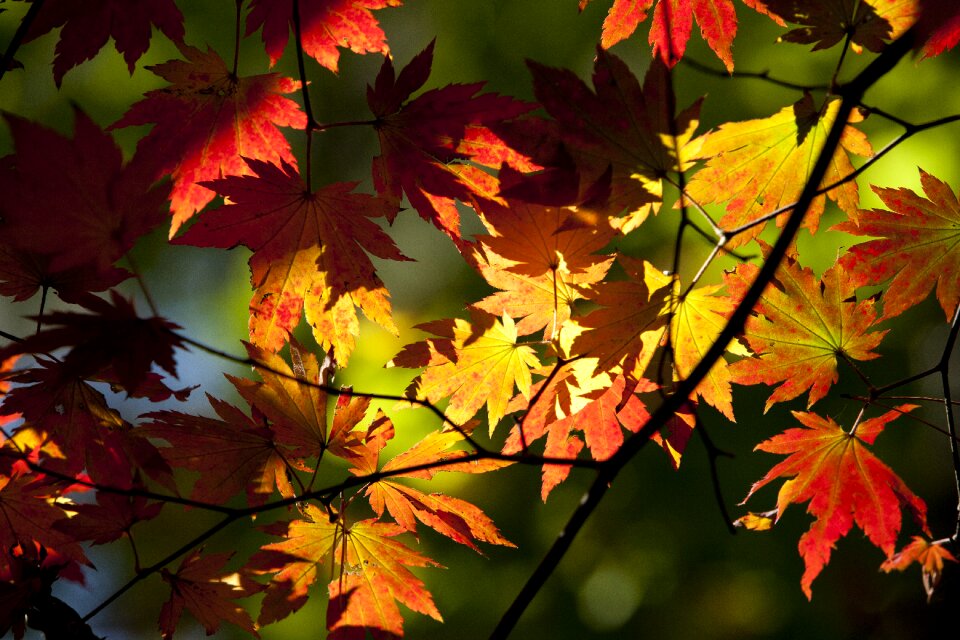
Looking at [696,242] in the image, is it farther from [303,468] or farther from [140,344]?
[140,344]

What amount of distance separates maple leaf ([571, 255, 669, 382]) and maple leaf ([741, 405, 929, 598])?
0.24m

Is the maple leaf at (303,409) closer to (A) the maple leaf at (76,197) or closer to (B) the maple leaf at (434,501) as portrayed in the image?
(B) the maple leaf at (434,501)

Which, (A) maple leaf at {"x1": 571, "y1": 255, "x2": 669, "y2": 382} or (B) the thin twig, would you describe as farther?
(A) maple leaf at {"x1": 571, "y1": 255, "x2": 669, "y2": 382}

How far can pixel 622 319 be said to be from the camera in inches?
30.1

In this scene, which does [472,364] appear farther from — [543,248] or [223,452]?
[223,452]

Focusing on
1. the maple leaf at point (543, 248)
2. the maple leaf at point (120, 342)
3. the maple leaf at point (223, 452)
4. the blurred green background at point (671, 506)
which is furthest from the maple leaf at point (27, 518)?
the blurred green background at point (671, 506)

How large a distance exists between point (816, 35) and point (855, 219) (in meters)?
0.24

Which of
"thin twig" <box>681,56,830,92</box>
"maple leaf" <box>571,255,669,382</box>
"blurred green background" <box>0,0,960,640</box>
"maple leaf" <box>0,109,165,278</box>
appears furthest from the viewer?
"blurred green background" <box>0,0,960,640</box>

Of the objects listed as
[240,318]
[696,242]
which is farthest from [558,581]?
[240,318]

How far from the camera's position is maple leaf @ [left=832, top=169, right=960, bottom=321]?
87 centimetres

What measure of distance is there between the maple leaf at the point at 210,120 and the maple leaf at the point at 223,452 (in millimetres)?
252

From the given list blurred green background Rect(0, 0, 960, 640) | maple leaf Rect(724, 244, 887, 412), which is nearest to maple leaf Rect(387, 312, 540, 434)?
maple leaf Rect(724, 244, 887, 412)

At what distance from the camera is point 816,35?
71 centimetres

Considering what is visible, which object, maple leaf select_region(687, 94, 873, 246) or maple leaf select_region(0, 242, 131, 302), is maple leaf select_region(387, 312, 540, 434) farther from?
maple leaf select_region(0, 242, 131, 302)
